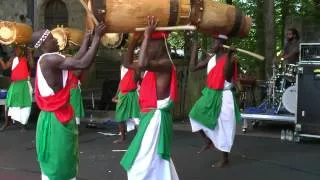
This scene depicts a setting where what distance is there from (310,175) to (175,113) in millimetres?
5547

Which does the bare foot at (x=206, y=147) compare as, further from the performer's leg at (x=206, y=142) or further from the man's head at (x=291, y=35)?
the man's head at (x=291, y=35)

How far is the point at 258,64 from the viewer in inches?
718

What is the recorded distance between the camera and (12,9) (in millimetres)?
17484

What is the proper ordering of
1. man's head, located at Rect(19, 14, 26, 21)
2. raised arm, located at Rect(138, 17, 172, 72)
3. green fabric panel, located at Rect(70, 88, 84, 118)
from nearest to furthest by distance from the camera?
1. raised arm, located at Rect(138, 17, 172, 72)
2. green fabric panel, located at Rect(70, 88, 84, 118)
3. man's head, located at Rect(19, 14, 26, 21)

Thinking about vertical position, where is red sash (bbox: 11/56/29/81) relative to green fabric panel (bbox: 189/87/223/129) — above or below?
above

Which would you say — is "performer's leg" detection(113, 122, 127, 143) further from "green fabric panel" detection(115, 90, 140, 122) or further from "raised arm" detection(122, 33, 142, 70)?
"raised arm" detection(122, 33, 142, 70)

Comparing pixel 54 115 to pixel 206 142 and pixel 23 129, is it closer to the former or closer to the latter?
pixel 206 142

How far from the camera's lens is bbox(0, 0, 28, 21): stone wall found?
683 inches

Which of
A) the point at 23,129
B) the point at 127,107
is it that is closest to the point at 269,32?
the point at 127,107

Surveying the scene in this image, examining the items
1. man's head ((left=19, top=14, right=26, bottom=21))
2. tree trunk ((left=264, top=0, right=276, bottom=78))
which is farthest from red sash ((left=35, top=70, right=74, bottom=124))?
man's head ((left=19, top=14, right=26, bottom=21))

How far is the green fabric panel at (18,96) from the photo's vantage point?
451 inches

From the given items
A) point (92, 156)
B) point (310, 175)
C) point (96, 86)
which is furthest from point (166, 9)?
point (96, 86)

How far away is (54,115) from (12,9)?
13144 millimetres

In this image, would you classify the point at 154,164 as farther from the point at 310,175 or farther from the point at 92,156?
the point at 92,156
